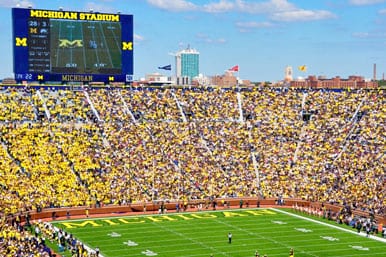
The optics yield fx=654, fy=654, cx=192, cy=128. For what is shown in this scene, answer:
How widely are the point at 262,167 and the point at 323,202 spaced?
220 inches

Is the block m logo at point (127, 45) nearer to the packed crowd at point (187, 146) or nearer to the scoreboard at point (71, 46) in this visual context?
the scoreboard at point (71, 46)

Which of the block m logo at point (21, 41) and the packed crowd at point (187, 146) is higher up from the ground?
the block m logo at point (21, 41)

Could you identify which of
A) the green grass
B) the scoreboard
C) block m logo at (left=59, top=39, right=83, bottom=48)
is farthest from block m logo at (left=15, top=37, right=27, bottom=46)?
the green grass

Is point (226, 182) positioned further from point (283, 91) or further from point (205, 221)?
point (283, 91)

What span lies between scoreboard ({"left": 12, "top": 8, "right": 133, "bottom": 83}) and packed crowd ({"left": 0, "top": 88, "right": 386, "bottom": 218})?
2253 millimetres

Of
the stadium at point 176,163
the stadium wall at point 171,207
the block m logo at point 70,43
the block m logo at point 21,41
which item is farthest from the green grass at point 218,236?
the block m logo at point 21,41

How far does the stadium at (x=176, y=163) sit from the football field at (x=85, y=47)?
0.25 feet

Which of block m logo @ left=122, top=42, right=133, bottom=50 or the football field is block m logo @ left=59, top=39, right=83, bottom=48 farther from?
block m logo @ left=122, top=42, right=133, bottom=50

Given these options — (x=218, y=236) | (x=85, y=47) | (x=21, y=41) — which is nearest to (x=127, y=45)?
(x=85, y=47)

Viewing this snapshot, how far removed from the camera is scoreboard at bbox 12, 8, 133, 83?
149 feet

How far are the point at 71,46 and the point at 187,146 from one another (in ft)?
35.9

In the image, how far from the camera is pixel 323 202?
4072cm

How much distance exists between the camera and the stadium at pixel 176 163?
32.9 meters

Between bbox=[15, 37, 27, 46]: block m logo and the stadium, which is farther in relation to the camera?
bbox=[15, 37, 27, 46]: block m logo
